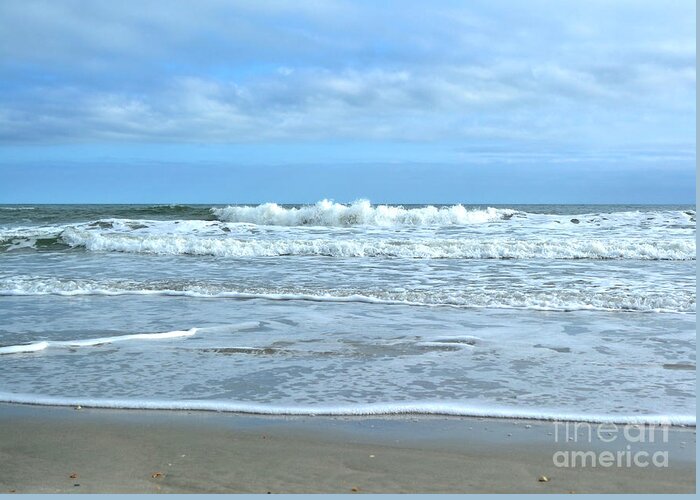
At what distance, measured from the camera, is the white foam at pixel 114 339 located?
6980mm

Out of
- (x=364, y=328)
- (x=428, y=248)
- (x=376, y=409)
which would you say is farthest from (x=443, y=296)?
(x=428, y=248)

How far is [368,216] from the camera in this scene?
96.1ft

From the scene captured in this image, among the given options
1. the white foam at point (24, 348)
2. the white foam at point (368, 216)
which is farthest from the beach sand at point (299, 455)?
the white foam at point (368, 216)

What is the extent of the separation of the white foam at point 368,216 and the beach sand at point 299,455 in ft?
76.6

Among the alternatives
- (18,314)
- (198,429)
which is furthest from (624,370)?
(18,314)

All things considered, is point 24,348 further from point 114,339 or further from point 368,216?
point 368,216

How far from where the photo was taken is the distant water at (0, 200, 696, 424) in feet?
17.5

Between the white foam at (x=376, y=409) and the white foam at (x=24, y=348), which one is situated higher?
the white foam at (x=24, y=348)

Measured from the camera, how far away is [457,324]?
8.37 meters

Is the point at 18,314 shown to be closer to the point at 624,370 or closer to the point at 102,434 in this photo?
the point at 102,434
